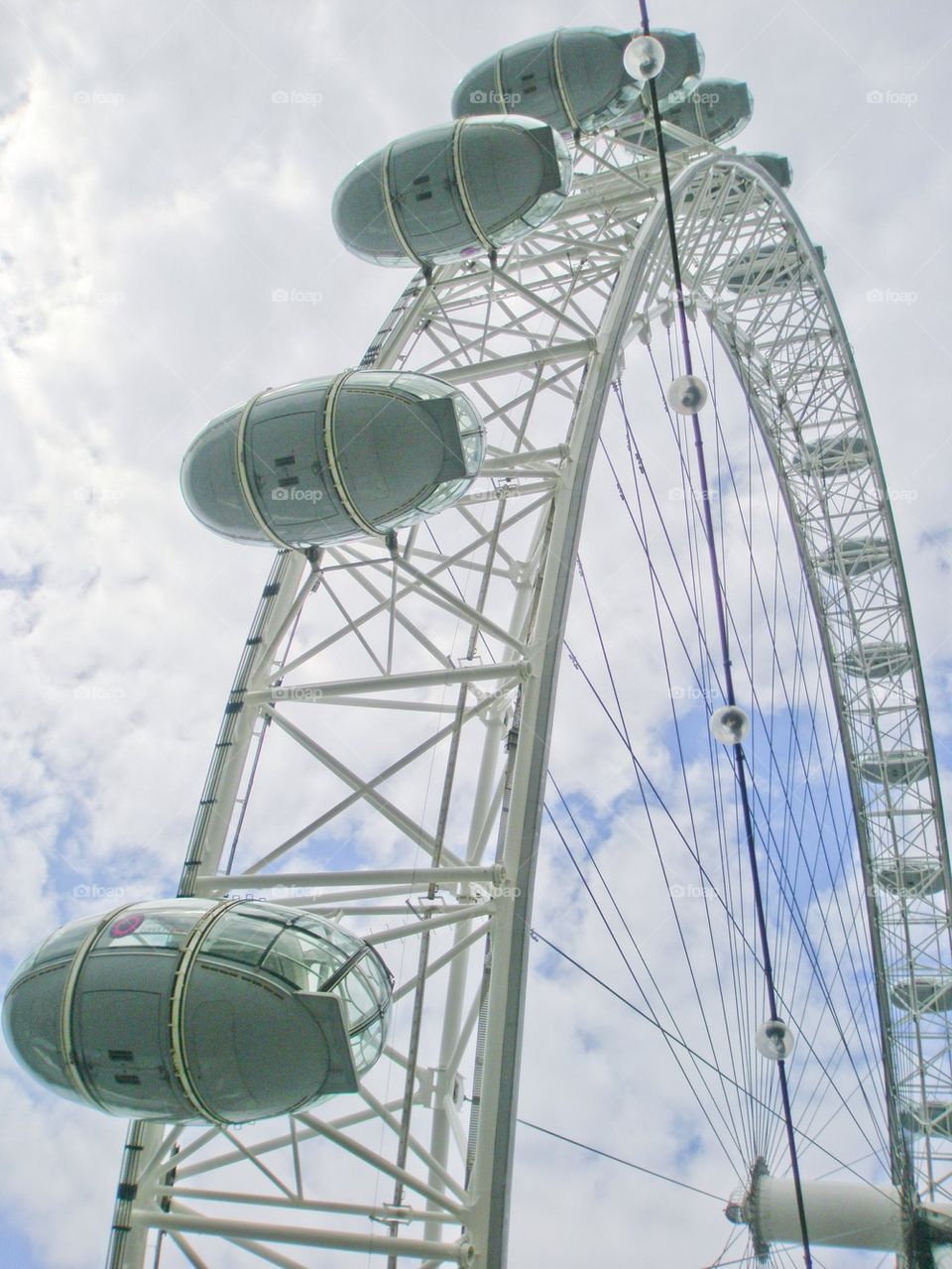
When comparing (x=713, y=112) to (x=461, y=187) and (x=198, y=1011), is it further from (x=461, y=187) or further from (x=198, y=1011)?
(x=198, y=1011)

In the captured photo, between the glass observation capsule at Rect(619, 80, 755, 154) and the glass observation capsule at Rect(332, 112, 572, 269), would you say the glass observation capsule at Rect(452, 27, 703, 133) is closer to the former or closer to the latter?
the glass observation capsule at Rect(332, 112, 572, 269)

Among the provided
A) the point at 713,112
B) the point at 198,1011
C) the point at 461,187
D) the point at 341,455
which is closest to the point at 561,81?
the point at 461,187

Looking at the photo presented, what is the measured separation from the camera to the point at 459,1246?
7258 millimetres

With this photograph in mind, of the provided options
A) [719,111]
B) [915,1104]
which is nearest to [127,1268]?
[719,111]

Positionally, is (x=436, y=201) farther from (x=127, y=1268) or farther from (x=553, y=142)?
(x=127, y=1268)

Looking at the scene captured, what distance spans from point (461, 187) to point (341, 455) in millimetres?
4339

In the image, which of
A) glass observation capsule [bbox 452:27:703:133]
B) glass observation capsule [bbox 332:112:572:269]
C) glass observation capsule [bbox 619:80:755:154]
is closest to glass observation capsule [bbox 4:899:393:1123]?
glass observation capsule [bbox 332:112:572:269]

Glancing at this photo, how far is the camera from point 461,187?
10.8 metres

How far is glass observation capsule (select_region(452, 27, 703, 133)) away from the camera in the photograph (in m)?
14.5

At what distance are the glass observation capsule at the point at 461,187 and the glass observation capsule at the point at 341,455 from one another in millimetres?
3323

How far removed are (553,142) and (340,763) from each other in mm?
7171

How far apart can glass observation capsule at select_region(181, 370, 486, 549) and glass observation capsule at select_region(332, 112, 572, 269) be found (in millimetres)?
3323

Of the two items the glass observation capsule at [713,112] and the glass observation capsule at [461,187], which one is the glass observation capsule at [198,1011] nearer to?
the glass observation capsule at [461,187]

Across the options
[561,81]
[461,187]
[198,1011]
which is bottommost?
[198,1011]
